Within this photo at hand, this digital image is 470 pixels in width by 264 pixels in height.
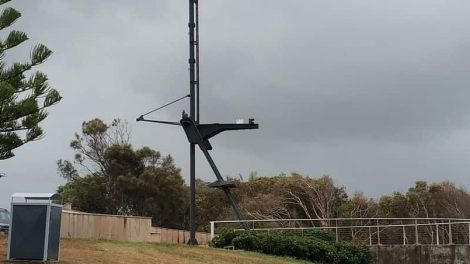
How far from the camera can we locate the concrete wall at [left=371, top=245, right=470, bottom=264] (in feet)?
89.7

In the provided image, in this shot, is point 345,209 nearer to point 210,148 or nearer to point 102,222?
point 210,148

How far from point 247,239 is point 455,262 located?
9.05 meters

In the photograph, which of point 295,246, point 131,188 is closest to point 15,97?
point 295,246

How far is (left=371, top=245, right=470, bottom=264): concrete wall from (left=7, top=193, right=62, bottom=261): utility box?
60.0ft

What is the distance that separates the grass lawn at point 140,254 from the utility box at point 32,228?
2.58 feet

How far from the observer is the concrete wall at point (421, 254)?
27.3 m

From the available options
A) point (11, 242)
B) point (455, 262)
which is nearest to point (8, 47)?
point (11, 242)

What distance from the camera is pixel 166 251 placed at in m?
19.7

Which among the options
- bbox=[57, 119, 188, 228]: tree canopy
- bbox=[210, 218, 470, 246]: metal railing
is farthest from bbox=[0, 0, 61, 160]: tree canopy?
bbox=[57, 119, 188, 228]: tree canopy

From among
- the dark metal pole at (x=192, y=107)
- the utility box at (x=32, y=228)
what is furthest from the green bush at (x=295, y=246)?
the utility box at (x=32, y=228)

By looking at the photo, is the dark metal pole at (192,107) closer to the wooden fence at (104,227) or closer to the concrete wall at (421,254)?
the wooden fence at (104,227)

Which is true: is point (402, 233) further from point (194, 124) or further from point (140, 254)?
point (140, 254)

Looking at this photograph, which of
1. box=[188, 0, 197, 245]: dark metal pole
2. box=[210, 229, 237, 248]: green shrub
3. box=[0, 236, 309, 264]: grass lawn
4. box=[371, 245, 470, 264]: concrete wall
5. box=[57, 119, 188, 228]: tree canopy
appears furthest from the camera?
box=[57, 119, 188, 228]: tree canopy

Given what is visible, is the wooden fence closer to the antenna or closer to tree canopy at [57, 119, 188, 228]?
the antenna
